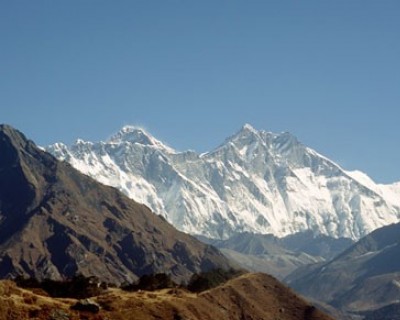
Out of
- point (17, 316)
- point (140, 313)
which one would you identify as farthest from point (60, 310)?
point (140, 313)

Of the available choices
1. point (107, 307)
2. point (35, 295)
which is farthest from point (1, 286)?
point (107, 307)

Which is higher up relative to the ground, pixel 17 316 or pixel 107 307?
pixel 107 307

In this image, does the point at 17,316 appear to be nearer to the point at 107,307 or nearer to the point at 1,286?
the point at 1,286

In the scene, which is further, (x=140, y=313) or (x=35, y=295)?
(x=140, y=313)

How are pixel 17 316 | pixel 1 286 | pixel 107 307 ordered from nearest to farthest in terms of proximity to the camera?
pixel 17 316 < pixel 1 286 < pixel 107 307

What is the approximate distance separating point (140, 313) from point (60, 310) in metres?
32.1

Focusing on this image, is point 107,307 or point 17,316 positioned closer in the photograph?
point 17,316

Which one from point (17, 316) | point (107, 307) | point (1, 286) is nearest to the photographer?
point (17, 316)

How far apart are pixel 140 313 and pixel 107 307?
472 inches

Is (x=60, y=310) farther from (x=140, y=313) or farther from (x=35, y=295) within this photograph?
(x=140, y=313)

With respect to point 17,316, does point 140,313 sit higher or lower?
higher

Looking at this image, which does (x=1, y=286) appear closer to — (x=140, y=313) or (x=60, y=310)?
(x=60, y=310)

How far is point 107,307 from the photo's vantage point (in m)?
188

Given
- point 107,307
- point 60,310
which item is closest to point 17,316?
point 60,310
